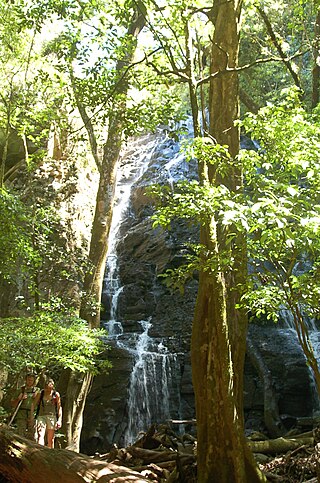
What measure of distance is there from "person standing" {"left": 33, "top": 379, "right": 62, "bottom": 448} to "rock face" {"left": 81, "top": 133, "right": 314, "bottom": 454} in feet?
15.3

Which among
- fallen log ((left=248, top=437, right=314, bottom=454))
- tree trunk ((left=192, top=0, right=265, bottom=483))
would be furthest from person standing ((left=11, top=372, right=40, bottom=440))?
fallen log ((left=248, top=437, right=314, bottom=454))

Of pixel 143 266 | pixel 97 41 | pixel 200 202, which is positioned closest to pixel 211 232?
pixel 200 202

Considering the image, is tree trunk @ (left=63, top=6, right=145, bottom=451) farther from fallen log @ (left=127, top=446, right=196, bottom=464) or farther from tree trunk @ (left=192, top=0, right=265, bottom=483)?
tree trunk @ (left=192, top=0, right=265, bottom=483)

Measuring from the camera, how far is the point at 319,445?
557 cm

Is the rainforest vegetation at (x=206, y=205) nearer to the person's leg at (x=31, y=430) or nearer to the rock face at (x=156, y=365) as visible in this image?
the person's leg at (x=31, y=430)

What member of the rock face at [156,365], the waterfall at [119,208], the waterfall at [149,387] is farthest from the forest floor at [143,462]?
the waterfall at [119,208]

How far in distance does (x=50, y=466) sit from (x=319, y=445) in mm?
3175

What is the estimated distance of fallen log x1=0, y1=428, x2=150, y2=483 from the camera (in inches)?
166

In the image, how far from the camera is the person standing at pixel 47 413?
7.74 meters

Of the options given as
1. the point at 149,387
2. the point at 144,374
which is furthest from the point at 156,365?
the point at 149,387

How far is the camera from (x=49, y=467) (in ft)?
14.3

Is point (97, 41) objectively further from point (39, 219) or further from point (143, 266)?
point (143, 266)

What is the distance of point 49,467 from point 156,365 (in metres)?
10.3

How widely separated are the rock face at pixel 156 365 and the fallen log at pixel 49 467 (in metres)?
7.00
